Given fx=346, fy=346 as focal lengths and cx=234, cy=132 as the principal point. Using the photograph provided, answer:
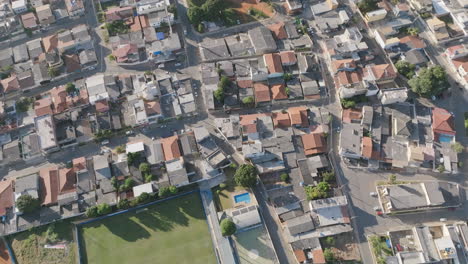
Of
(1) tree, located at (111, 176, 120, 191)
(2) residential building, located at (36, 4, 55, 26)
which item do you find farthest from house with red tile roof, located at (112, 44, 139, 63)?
(1) tree, located at (111, 176, 120, 191)

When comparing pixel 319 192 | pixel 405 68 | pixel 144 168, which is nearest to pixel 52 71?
pixel 144 168

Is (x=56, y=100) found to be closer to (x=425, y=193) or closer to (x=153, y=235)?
(x=153, y=235)

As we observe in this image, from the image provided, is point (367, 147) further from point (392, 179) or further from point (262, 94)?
point (262, 94)

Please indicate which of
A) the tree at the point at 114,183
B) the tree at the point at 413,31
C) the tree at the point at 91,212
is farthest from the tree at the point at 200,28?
the tree at the point at 413,31

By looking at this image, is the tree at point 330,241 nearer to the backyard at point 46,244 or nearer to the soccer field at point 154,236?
the soccer field at point 154,236

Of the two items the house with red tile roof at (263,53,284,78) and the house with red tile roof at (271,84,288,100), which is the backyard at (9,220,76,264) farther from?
the house with red tile roof at (263,53,284,78)
